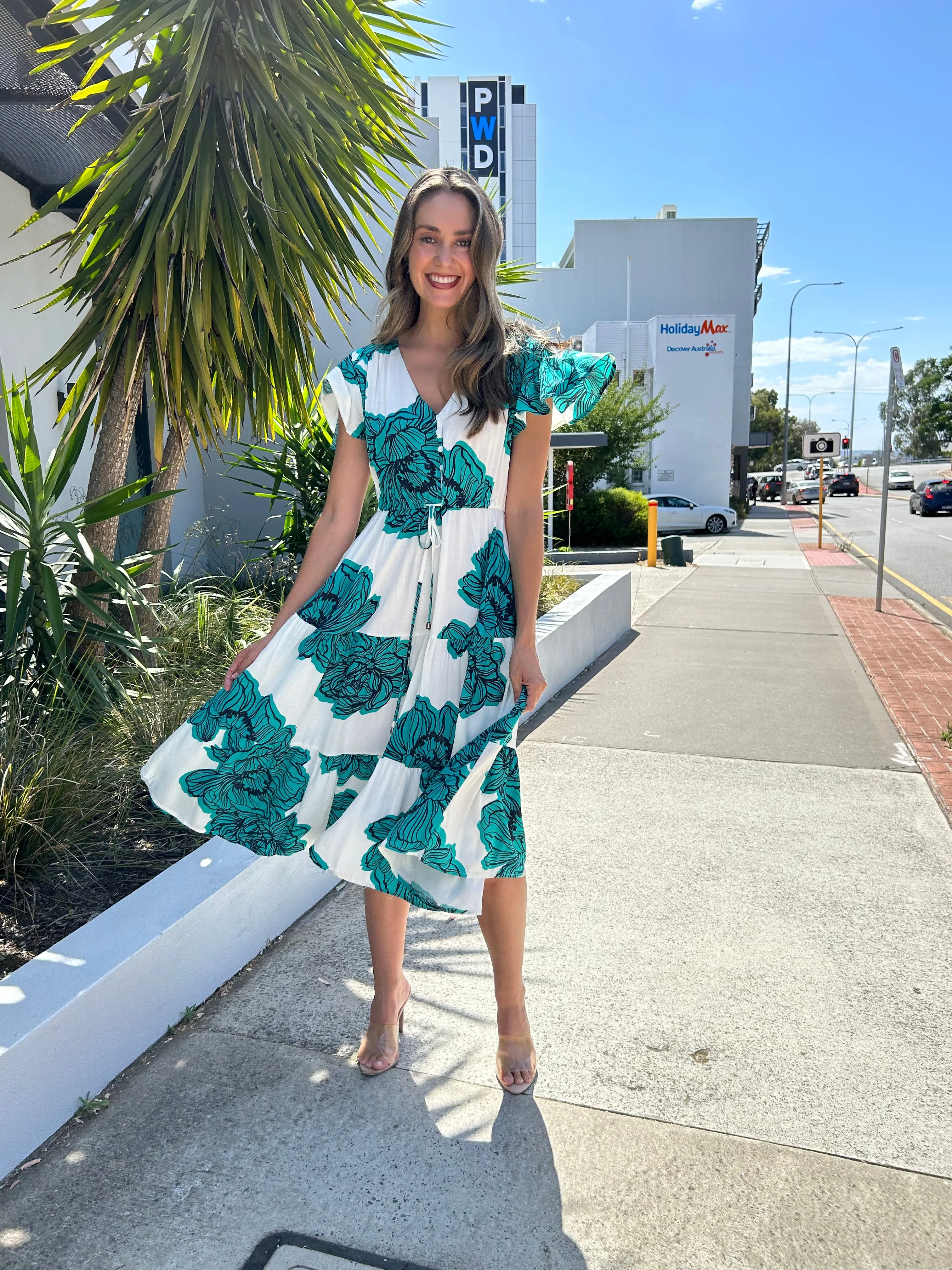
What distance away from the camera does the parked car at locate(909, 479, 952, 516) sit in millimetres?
34750

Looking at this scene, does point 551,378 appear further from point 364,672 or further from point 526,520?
point 364,672

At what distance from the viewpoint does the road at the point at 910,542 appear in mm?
13461

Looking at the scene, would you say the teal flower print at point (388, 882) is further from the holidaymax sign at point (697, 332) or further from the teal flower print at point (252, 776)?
the holidaymax sign at point (697, 332)

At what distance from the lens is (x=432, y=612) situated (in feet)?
7.18

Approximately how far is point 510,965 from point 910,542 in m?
22.2

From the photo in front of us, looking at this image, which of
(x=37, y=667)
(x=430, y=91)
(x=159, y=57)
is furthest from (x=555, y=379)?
(x=430, y=91)

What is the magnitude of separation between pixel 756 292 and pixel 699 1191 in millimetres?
53237

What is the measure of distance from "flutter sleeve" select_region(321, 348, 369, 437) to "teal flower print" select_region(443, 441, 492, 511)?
0.81 feet

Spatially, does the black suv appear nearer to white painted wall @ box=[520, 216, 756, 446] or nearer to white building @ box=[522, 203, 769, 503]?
white building @ box=[522, 203, 769, 503]

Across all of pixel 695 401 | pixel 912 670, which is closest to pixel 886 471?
pixel 912 670

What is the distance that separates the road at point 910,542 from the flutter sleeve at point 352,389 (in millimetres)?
9240

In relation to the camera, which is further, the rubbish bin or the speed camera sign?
the speed camera sign

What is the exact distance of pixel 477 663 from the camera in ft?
7.12

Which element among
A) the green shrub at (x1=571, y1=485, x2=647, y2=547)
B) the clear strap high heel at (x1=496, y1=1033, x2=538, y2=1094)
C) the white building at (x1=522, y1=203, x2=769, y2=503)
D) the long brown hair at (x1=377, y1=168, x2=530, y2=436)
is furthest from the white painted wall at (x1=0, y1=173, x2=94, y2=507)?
the white building at (x1=522, y1=203, x2=769, y2=503)
